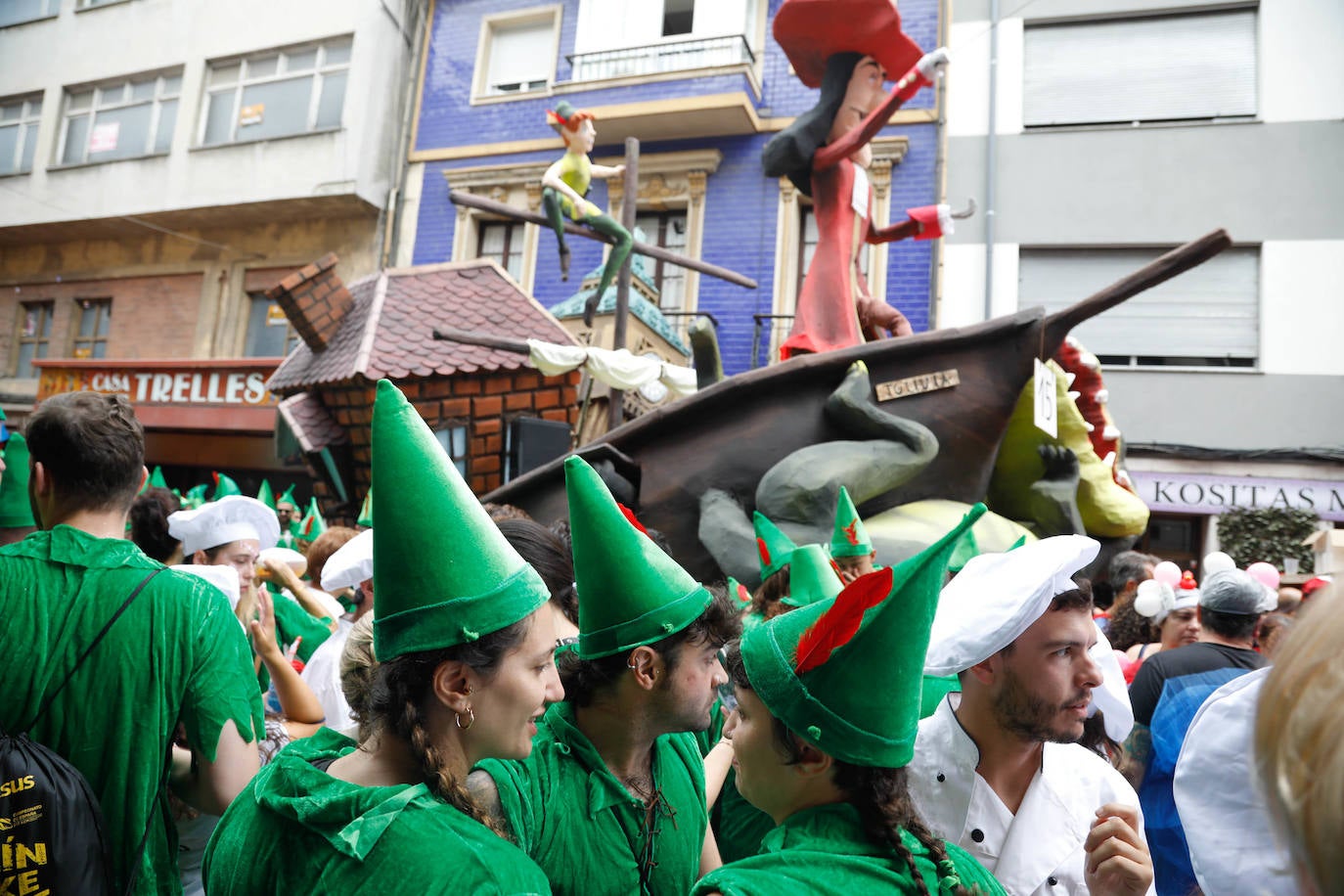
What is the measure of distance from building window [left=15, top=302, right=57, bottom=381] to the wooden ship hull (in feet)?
52.5

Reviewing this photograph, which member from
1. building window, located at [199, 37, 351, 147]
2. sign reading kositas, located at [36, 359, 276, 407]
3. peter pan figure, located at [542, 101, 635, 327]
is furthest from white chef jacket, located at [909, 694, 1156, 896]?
building window, located at [199, 37, 351, 147]

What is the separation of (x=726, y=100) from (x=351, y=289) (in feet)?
20.2

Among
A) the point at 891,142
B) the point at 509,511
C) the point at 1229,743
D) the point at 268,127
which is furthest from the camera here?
the point at 268,127

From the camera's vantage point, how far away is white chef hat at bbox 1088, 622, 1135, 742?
2092 millimetres

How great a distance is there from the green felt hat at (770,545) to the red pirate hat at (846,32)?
2924 millimetres

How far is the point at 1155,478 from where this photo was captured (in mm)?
11016

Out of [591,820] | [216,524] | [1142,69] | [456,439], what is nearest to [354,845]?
[591,820]

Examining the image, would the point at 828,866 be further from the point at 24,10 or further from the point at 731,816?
the point at 24,10

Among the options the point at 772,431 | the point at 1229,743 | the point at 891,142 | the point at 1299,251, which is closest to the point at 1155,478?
the point at 1299,251

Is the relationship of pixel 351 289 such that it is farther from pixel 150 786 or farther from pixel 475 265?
pixel 150 786

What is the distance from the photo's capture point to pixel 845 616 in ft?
4.42

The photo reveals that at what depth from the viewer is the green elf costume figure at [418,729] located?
3.70 feet

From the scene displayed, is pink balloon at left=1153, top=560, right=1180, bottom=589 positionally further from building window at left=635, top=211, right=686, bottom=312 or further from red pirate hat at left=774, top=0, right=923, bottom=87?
building window at left=635, top=211, right=686, bottom=312

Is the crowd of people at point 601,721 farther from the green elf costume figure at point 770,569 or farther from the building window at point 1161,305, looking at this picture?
the building window at point 1161,305
